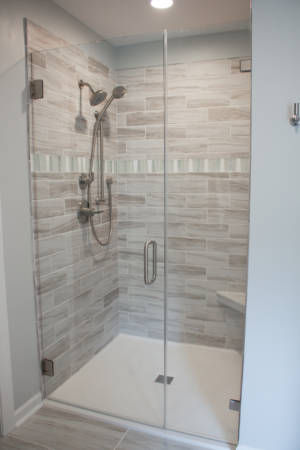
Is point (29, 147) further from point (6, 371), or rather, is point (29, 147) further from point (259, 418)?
point (259, 418)

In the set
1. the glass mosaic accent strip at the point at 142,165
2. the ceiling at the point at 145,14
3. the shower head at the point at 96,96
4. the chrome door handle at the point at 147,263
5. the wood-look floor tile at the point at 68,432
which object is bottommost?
the wood-look floor tile at the point at 68,432

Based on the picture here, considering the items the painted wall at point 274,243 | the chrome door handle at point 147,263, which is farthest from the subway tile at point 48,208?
the painted wall at point 274,243

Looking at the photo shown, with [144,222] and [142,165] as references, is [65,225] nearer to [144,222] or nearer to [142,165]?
[144,222]

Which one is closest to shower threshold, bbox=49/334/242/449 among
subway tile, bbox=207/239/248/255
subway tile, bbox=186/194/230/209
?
subway tile, bbox=207/239/248/255

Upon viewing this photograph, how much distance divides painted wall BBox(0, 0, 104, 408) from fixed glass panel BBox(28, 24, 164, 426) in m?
0.08

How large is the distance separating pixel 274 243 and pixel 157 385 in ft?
4.21

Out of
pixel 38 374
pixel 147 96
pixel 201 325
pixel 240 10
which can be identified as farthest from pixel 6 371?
pixel 240 10

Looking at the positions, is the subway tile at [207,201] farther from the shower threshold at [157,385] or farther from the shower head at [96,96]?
the shower threshold at [157,385]

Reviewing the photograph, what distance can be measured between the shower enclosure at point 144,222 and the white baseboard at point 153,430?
34mm

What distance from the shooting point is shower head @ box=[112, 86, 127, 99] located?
2129mm

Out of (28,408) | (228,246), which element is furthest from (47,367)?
(228,246)

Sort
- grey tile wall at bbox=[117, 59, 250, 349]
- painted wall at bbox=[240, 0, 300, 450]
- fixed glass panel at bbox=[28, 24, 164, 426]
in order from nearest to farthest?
painted wall at bbox=[240, 0, 300, 450] → grey tile wall at bbox=[117, 59, 250, 349] → fixed glass panel at bbox=[28, 24, 164, 426]

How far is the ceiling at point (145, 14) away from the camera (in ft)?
7.43

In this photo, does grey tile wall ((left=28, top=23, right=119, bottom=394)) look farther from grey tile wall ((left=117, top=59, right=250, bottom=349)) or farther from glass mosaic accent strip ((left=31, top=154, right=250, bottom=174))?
grey tile wall ((left=117, top=59, right=250, bottom=349))
